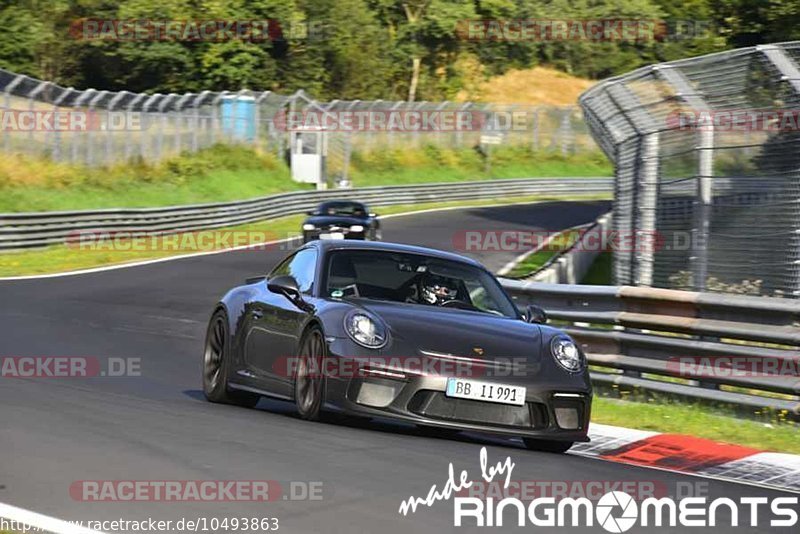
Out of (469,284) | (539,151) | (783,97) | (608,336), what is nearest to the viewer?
(469,284)

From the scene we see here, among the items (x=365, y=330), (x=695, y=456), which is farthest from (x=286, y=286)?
(x=695, y=456)

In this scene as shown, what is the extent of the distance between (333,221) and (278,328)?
2214cm

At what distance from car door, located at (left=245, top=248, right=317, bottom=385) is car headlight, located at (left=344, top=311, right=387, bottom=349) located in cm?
60

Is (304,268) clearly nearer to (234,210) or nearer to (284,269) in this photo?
(284,269)

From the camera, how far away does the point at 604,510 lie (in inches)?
249

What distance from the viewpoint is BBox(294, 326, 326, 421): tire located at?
29.2ft

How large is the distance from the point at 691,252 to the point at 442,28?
68.1 metres

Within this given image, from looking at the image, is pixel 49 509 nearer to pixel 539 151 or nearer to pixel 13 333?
pixel 13 333

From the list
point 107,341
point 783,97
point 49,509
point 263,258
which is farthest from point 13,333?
point 263,258

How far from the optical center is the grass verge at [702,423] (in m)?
9.74

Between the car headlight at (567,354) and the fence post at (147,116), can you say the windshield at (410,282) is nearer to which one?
the car headlight at (567,354)

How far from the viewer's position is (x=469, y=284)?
398 inches

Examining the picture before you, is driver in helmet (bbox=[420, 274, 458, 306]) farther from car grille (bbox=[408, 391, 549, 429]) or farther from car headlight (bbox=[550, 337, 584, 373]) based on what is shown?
car grille (bbox=[408, 391, 549, 429])

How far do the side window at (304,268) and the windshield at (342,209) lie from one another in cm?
2316
